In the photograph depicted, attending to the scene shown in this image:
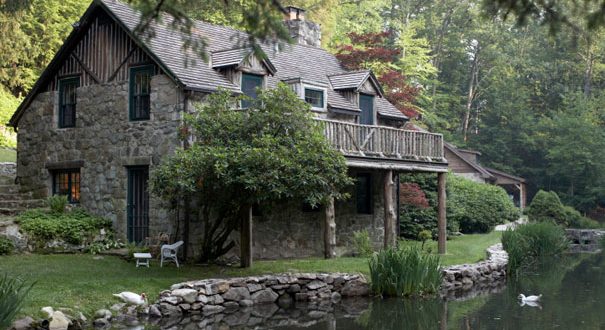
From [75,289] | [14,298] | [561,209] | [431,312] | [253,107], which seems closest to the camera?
[14,298]

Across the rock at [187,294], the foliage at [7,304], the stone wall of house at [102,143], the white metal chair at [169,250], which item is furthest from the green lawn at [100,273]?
the stone wall of house at [102,143]

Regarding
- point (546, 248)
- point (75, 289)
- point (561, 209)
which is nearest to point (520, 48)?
point (561, 209)

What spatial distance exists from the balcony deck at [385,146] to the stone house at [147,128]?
1.3 inches

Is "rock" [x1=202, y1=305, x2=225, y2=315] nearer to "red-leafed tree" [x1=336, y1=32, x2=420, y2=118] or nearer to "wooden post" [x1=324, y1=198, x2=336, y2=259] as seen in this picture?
"wooden post" [x1=324, y1=198, x2=336, y2=259]

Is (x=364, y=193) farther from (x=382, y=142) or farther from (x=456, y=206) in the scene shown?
(x=456, y=206)

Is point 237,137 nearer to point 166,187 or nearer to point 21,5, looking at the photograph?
point 166,187

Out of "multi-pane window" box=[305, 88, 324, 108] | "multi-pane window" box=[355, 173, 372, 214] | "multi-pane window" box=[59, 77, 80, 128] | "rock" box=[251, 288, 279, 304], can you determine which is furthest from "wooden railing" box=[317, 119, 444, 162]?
"multi-pane window" box=[59, 77, 80, 128]

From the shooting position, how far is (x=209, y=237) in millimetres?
19000

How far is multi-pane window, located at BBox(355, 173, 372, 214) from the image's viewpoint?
997 inches

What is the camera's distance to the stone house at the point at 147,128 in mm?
20453

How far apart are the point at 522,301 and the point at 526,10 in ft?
32.8

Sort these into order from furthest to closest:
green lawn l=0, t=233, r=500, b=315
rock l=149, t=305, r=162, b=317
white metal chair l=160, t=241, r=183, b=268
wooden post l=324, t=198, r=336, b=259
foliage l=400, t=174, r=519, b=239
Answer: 1. foliage l=400, t=174, r=519, b=239
2. wooden post l=324, t=198, r=336, b=259
3. white metal chair l=160, t=241, r=183, b=268
4. rock l=149, t=305, r=162, b=317
5. green lawn l=0, t=233, r=500, b=315

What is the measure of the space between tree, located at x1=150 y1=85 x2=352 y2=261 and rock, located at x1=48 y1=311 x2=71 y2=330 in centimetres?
463

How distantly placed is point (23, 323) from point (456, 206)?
78.2ft
